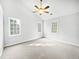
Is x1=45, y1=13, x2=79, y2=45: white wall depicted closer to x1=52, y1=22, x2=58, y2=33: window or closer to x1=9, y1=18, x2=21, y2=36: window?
x1=52, y1=22, x2=58, y2=33: window

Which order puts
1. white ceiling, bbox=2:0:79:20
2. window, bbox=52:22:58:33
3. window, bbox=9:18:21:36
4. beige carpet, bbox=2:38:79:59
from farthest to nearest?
1. window, bbox=52:22:58:33
2. window, bbox=9:18:21:36
3. white ceiling, bbox=2:0:79:20
4. beige carpet, bbox=2:38:79:59

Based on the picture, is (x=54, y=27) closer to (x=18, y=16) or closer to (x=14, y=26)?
(x=18, y=16)

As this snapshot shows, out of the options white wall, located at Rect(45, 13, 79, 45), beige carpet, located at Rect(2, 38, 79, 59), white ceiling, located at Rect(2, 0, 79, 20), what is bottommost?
beige carpet, located at Rect(2, 38, 79, 59)

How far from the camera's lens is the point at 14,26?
17.8 feet

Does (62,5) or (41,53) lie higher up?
(62,5)

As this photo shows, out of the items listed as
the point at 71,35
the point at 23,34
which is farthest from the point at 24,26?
the point at 71,35

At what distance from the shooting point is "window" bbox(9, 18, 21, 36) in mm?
5044

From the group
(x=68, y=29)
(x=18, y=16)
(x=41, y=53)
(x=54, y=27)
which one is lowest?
(x=41, y=53)

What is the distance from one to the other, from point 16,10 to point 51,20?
3845mm

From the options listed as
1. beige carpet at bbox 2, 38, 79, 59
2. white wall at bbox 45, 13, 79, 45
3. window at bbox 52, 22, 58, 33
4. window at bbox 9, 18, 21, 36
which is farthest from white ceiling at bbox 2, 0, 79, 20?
beige carpet at bbox 2, 38, 79, 59

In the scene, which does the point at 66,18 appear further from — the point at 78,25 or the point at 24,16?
the point at 24,16

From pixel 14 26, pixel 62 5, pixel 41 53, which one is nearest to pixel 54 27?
pixel 62 5

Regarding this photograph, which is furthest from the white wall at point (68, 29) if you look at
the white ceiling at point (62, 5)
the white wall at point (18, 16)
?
the white wall at point (18, 16)

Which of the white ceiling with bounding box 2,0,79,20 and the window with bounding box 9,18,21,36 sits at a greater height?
the white ceiling with bounding box 2,0,79,20
